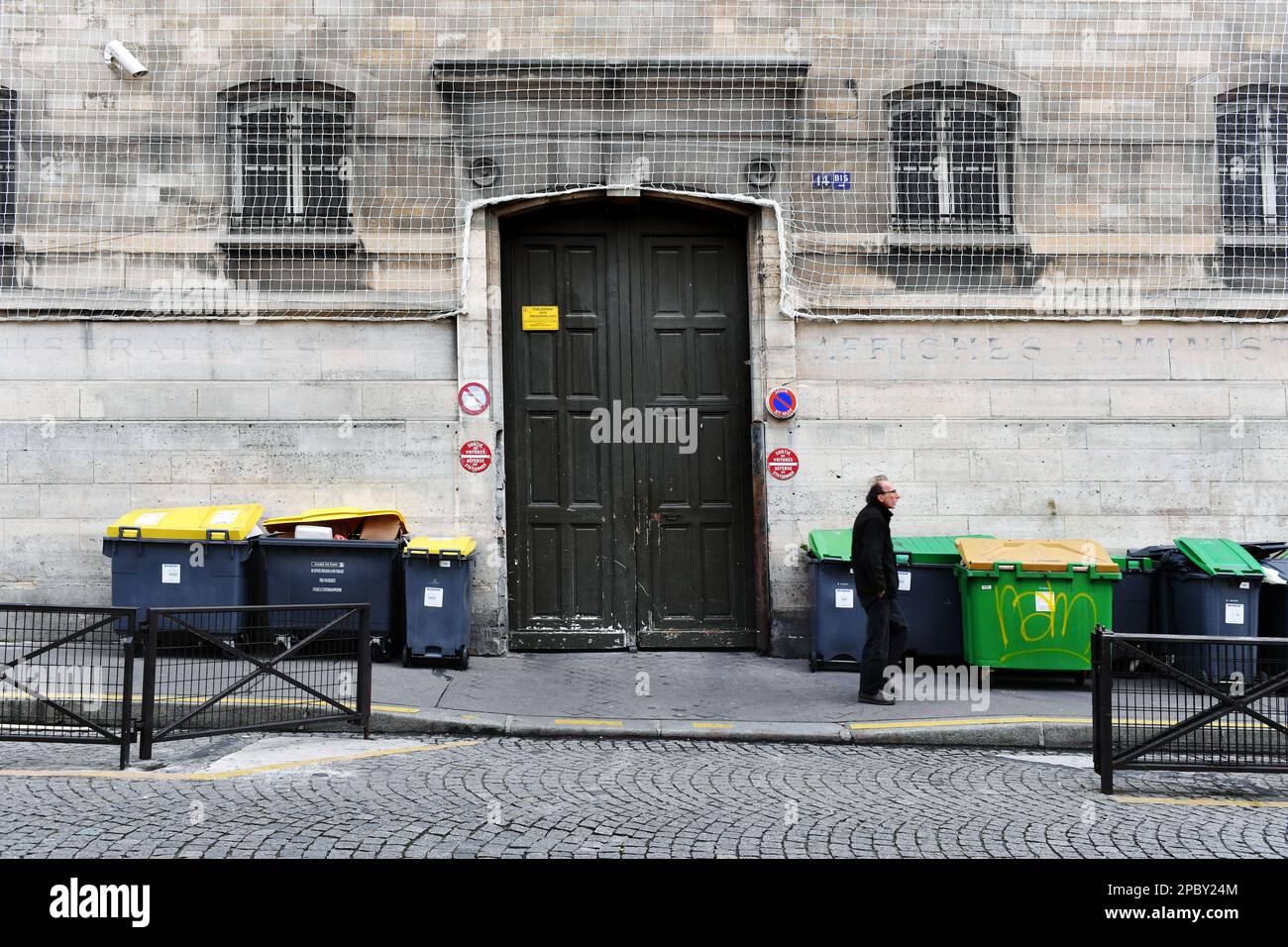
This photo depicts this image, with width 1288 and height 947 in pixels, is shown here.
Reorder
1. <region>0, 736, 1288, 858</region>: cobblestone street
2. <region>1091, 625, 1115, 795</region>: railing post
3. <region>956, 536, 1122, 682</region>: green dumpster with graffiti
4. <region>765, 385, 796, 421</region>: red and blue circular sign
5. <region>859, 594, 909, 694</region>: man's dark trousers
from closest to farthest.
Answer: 1. <region>0, 736, 1288, 858</region>: cobblestone street
2. <region>1091, 625, 1115, 795</region>: railing post
3. <region>859, 594, 909, 694</region>: man's dark trousers
4. <region>956, 536, 1122, 682</region>: green dumpster with graffiti
5. <region>765, 385, 796, 421</region>: red and blue circular sign

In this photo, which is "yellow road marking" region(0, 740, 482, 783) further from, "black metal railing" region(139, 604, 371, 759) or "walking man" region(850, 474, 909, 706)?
"walking man" region(850, 474, 909, 706)

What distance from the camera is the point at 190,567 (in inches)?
360

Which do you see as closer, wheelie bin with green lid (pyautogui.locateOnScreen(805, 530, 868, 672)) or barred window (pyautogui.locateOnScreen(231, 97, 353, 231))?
wheelie bin with green lid (pyautogui.locateOnScreen(805, 530, 868, 672))

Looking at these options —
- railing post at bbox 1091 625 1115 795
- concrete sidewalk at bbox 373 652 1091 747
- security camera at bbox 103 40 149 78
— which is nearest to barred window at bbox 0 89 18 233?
security camera at bbox 103 40 149 78

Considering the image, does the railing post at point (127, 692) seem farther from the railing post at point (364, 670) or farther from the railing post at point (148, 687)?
the railing post at point (364, 670)

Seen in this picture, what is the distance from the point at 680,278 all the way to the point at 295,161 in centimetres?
377

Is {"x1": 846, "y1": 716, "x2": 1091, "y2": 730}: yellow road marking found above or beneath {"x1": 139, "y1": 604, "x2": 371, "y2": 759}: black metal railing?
beneath

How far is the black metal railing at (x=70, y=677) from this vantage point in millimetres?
6516

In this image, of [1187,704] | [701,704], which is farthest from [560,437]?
[1187,704]

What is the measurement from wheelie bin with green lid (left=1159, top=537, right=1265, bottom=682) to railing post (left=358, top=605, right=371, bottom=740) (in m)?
6.43

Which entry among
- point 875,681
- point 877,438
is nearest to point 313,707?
point 875,681

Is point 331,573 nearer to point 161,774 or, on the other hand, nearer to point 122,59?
point 161,774

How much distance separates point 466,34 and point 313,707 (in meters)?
6.47

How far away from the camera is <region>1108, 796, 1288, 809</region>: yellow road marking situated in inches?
235
